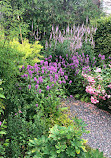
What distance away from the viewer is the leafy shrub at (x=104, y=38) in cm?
608

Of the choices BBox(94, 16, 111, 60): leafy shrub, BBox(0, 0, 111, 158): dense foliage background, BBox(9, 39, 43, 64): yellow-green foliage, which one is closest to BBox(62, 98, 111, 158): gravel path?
BBox(0, 0, 111, 158): dense foliage background

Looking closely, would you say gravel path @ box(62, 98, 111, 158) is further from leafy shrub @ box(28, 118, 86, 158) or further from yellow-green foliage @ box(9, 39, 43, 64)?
yellow-green foliage @ box(9, 39, 43, 64)

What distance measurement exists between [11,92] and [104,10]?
877 cm

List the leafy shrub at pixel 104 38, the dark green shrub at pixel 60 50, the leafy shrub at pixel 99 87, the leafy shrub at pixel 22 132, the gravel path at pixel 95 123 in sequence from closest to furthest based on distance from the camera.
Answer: the leafy shrub at pixel 22 132 → the gravel path at pixel 95 123 → the leafy shrub at pixel 99 87 → the dark green shrub at pixel 60 50 → the leafy shrub at pixel 104 38

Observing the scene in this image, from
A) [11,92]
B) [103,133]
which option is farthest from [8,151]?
[103,133]

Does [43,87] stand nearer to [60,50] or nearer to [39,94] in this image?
[39,94]

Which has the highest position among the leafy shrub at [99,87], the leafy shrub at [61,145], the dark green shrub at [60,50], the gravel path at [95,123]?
the dark green shrub at [60,50]

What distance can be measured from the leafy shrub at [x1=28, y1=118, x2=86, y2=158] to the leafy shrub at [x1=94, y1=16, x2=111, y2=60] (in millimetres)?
4515

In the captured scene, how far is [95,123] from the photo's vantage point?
3.48 m

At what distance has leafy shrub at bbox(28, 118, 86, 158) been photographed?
1.98 m

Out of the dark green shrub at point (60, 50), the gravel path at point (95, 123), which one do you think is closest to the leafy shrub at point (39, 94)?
the gravel path at point (95, 123)

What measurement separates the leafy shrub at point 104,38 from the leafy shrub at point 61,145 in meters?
4.51

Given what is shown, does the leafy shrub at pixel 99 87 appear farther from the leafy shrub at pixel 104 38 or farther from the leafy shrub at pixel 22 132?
the leafy shrub at pixel 104 38

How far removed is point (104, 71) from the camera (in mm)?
4422
